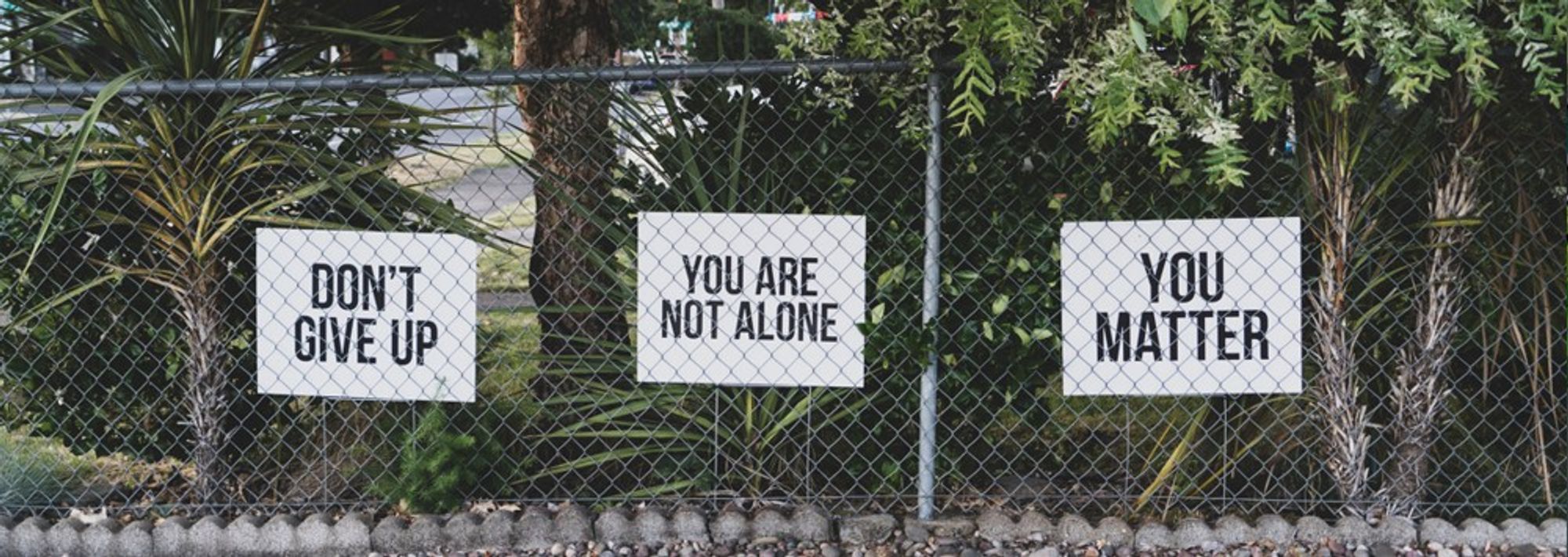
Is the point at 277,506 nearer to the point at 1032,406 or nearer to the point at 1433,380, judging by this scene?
the point at 1032,406

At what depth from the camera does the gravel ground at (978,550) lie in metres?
4.44

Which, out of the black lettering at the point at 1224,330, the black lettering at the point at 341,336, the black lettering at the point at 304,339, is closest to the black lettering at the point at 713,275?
the black lettering at the point at 341,336

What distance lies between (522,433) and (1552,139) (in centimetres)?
322

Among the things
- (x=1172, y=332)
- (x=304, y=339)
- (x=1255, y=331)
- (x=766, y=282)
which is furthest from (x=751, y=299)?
(x=1255, y=331)

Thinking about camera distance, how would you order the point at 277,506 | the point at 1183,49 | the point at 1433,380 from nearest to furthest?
the point at 1183,49, the point at 1433,380, the point at 277,506

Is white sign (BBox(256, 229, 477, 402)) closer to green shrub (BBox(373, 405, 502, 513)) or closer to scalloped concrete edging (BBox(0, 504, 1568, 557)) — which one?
green shrub (BBox(373, 405, 502, 513))

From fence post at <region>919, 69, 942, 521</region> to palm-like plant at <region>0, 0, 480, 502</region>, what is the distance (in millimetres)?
1384

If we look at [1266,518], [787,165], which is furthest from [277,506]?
[1266,518]

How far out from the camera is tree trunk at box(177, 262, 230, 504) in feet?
15.3

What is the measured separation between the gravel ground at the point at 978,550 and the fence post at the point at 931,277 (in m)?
0.16

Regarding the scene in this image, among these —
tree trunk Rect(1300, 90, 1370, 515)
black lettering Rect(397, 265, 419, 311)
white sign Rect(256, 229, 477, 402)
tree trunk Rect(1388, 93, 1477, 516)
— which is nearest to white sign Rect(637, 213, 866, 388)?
white sign Rect(256, 229, 477, 402)

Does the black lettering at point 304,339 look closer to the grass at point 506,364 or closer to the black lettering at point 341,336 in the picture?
the black lettering at point 341,336

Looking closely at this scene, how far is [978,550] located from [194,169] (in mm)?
2662

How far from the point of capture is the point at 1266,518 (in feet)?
14.8
